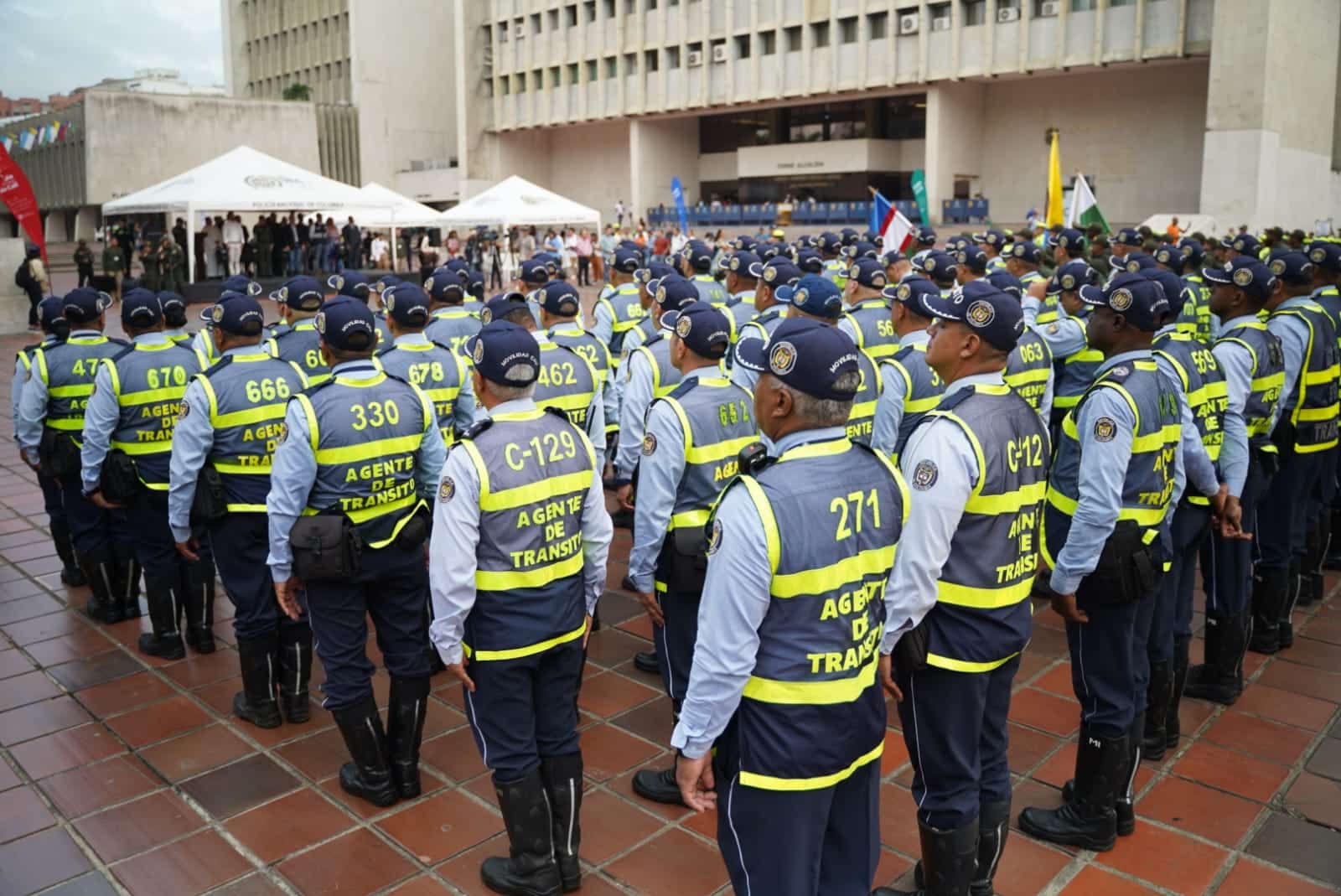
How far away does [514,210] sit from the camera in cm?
2214

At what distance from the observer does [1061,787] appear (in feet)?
14.8

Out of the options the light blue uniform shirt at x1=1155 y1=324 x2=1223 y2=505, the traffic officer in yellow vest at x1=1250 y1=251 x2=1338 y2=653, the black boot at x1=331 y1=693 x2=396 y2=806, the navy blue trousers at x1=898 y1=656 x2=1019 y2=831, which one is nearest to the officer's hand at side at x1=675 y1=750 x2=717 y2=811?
the navy blue trousers at x1=898 y1=656 x2=1019 y2=831

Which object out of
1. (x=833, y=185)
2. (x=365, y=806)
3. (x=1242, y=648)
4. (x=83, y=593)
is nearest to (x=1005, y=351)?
(x=1242, y=648)

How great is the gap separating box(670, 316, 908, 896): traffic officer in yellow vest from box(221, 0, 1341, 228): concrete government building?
3451cm

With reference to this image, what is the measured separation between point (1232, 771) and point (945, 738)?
2137 mm

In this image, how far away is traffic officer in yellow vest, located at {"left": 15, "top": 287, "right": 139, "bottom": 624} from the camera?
6301 mm

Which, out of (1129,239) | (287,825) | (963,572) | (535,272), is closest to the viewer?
(963,572)

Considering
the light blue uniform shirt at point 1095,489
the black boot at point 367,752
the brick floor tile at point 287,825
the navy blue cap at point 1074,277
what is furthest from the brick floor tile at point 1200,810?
the navy blue cap at point 1074,277

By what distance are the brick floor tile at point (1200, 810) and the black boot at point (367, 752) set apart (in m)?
3.24

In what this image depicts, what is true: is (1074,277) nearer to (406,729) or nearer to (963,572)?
(963,572)

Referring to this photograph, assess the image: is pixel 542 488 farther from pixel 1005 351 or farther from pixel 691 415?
pixel 1005 351

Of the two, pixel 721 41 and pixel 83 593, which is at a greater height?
pixel 721 41

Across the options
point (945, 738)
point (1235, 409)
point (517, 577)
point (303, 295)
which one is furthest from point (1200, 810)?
point (303, 295)

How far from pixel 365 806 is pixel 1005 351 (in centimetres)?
328
